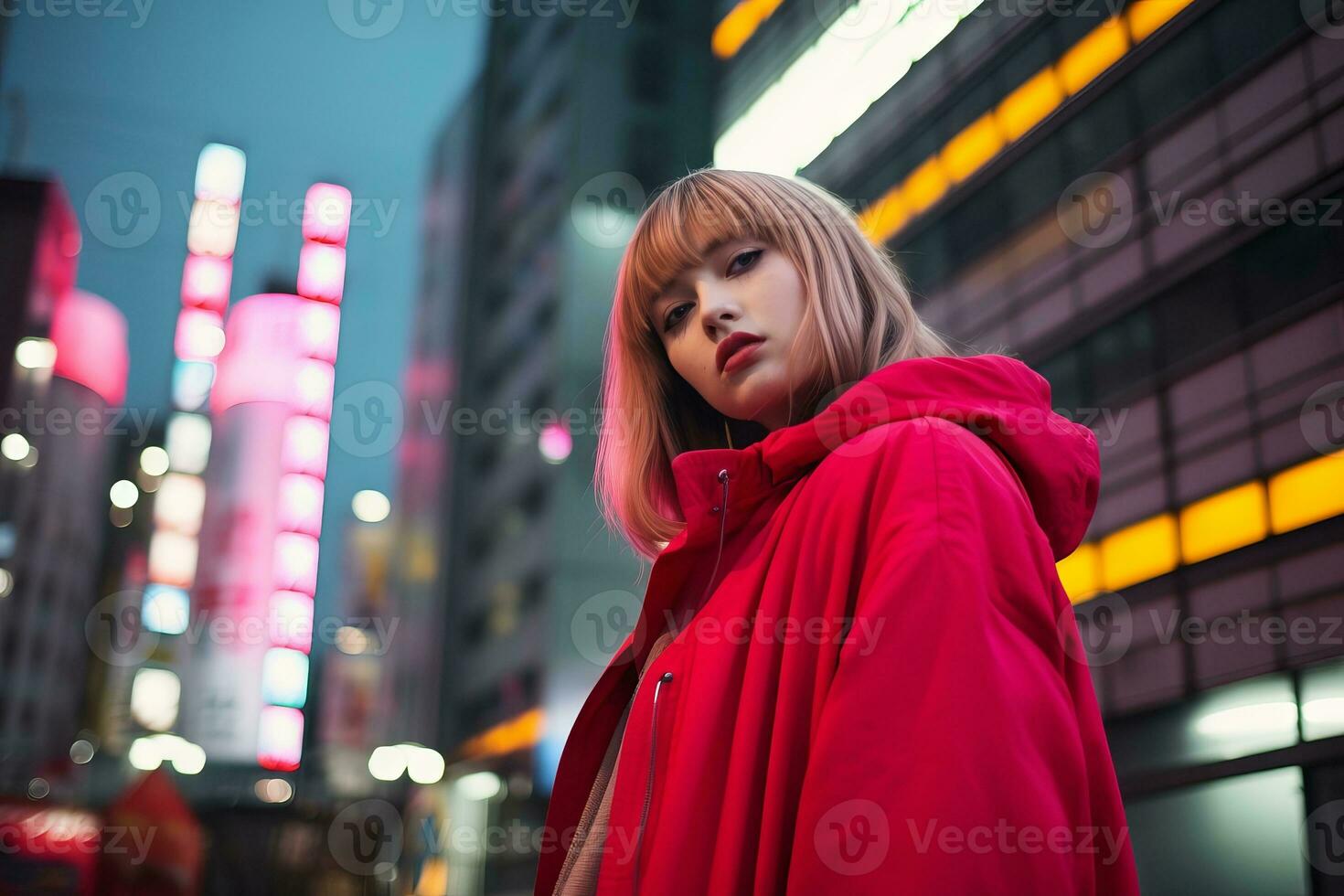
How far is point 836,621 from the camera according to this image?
838mm

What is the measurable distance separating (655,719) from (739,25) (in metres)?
3.94

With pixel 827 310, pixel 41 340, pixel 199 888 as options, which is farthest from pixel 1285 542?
pixel 41 340

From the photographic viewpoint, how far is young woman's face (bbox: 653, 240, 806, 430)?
3.77ft

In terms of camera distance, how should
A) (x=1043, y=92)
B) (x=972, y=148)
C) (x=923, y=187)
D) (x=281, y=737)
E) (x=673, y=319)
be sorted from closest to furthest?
(x=673, y=319), (x=1043, y=92), (x=972, y=148), (x=923, y=187), (x=281, y=737)

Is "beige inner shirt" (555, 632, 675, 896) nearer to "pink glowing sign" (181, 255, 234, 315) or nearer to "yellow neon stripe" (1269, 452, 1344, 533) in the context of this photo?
"yellow neon stripe" (1269, 452, 1344, 533)

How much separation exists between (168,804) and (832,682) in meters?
4.91

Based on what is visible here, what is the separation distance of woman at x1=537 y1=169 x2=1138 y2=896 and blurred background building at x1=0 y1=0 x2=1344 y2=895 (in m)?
1.07

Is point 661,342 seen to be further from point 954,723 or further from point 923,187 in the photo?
point 923,187

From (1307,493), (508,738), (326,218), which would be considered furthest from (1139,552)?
(508,738)

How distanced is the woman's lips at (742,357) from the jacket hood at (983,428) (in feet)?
0.56

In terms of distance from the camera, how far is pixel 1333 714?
5.50 feet

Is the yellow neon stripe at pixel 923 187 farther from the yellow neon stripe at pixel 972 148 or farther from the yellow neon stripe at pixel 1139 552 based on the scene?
the yellow neon stripe at pixel 1139 552

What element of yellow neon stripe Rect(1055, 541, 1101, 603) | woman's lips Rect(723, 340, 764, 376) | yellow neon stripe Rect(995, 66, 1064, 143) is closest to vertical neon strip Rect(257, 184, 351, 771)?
yellow neon stripe Rect(995, 66, 1064, 143)

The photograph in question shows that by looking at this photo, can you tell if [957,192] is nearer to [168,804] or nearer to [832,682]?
[832,682]
